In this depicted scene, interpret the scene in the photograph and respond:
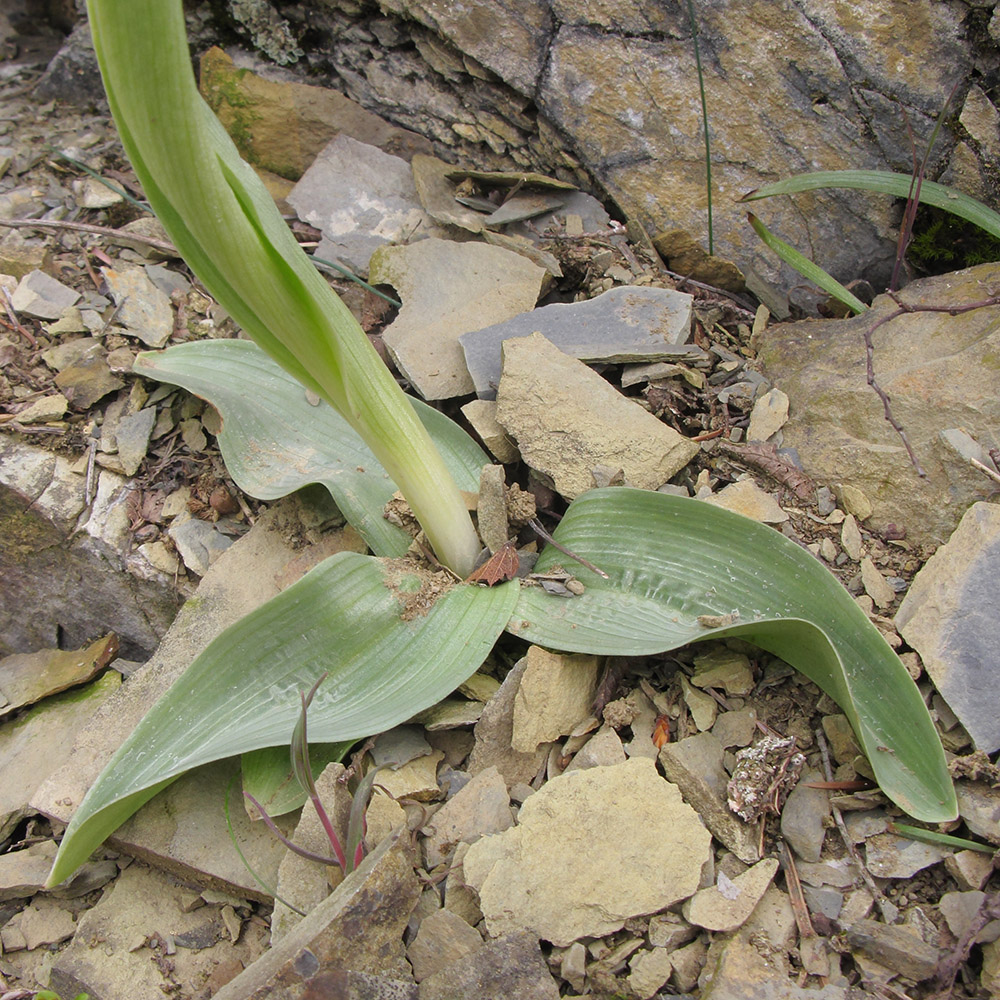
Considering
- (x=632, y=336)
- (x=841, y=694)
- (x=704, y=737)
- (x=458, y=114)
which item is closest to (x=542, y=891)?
(x=704, y=737)

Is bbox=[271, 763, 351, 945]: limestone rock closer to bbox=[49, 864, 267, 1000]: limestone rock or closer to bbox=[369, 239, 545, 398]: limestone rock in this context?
bbox=[49, 864, 267, 1000]: limestone rock

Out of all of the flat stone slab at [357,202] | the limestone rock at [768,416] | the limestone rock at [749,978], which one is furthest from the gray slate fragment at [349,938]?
the flat stone slab at [357,202]

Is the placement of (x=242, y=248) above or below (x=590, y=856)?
above

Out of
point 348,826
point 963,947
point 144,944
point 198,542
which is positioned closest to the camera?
point 963,947

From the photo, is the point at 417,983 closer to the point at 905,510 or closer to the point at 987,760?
the point at 987,760

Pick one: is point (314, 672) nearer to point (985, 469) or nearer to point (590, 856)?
point (590, 856)

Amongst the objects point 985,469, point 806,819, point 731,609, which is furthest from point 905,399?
point 806,819
